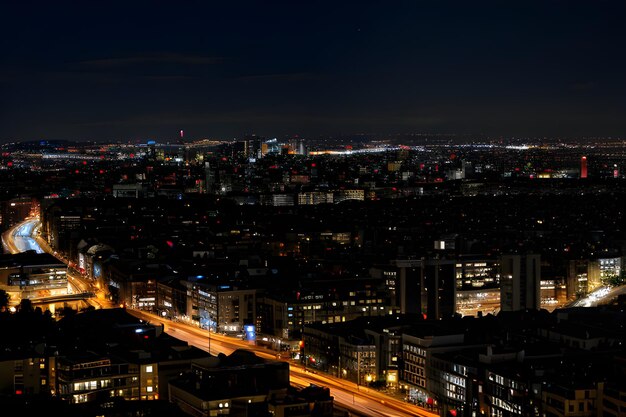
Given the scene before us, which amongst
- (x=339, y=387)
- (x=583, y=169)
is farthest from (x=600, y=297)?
(x=583, y=169)

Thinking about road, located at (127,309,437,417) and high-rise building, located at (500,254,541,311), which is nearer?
road, located at (127,309,437,417)

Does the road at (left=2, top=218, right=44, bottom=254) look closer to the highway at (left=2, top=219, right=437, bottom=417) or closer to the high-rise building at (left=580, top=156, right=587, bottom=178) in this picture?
the highway at (left=2, top=219, right=437, bottom=417)

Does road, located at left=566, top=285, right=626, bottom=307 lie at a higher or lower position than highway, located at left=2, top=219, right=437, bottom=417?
higher

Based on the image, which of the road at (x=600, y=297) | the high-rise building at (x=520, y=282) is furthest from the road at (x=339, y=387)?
the road at (x=600, y=297)

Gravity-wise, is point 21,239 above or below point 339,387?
above

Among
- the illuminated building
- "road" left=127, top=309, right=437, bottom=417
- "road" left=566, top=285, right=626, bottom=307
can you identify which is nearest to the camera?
"road" left=127, top=309, right=437, bottom=417

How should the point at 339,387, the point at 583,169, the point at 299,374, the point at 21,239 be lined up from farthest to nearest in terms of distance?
the point at 583,169
the point at 21,239
the point at 299,374
the point at 339,387

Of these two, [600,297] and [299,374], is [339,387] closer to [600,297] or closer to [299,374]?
[299,374]

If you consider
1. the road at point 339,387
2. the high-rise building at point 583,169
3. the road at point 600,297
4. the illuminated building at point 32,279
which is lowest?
the road at point 339,387

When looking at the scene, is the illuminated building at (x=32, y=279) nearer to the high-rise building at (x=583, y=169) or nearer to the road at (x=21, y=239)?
the road at (x=21, y=239)

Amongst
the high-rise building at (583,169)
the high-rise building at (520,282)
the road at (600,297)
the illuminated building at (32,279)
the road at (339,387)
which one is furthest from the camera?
the high-rise building at (583,169)

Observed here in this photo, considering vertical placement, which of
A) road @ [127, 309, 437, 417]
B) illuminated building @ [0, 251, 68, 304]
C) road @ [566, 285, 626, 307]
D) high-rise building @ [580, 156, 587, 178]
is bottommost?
road @ [127, 309, 437, 417]

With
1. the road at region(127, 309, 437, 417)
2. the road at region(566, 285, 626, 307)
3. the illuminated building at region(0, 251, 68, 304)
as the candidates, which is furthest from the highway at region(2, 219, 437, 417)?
the road at region(566, 285, 626, 307)
